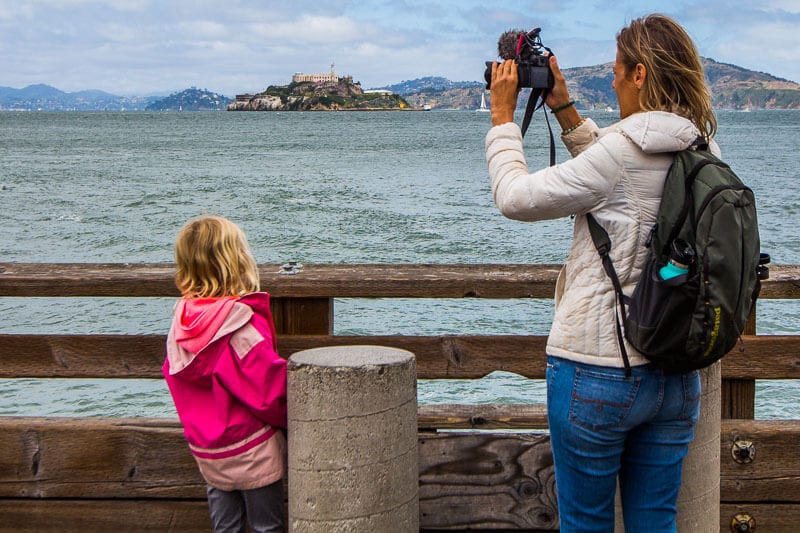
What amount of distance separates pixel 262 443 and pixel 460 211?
2342 cm

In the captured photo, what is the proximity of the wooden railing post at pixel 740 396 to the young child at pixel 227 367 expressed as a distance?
67.3 inches

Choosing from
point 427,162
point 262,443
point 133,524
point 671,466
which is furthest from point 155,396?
point 427,162

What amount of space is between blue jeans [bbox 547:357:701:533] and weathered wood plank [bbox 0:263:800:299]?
3.40 ft

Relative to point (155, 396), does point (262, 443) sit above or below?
above

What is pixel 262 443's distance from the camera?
3082 mm

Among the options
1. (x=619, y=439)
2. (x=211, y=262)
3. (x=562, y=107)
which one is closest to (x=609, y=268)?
(x=619, y=439)

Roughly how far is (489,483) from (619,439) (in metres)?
1.26

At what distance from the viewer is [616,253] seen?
241 centimetres

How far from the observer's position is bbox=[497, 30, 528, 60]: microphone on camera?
2654 millimetres

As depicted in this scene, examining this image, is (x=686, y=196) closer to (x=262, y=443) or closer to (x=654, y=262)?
(x=654, y=262)

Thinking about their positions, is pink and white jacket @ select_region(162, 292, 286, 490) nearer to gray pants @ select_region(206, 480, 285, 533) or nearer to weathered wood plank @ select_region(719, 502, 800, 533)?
gray pants @ select_region(206, 480, 285, 533)

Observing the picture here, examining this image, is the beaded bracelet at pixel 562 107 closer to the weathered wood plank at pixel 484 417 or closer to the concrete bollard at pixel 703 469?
the concrete bollard at pixel 703 469

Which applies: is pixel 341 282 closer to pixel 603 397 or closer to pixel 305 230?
pixel 603 397

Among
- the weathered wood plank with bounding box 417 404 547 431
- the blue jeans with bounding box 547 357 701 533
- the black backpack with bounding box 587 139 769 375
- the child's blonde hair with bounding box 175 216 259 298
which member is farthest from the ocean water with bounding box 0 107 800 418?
the black backpack with bounding box 587 139 769 375
